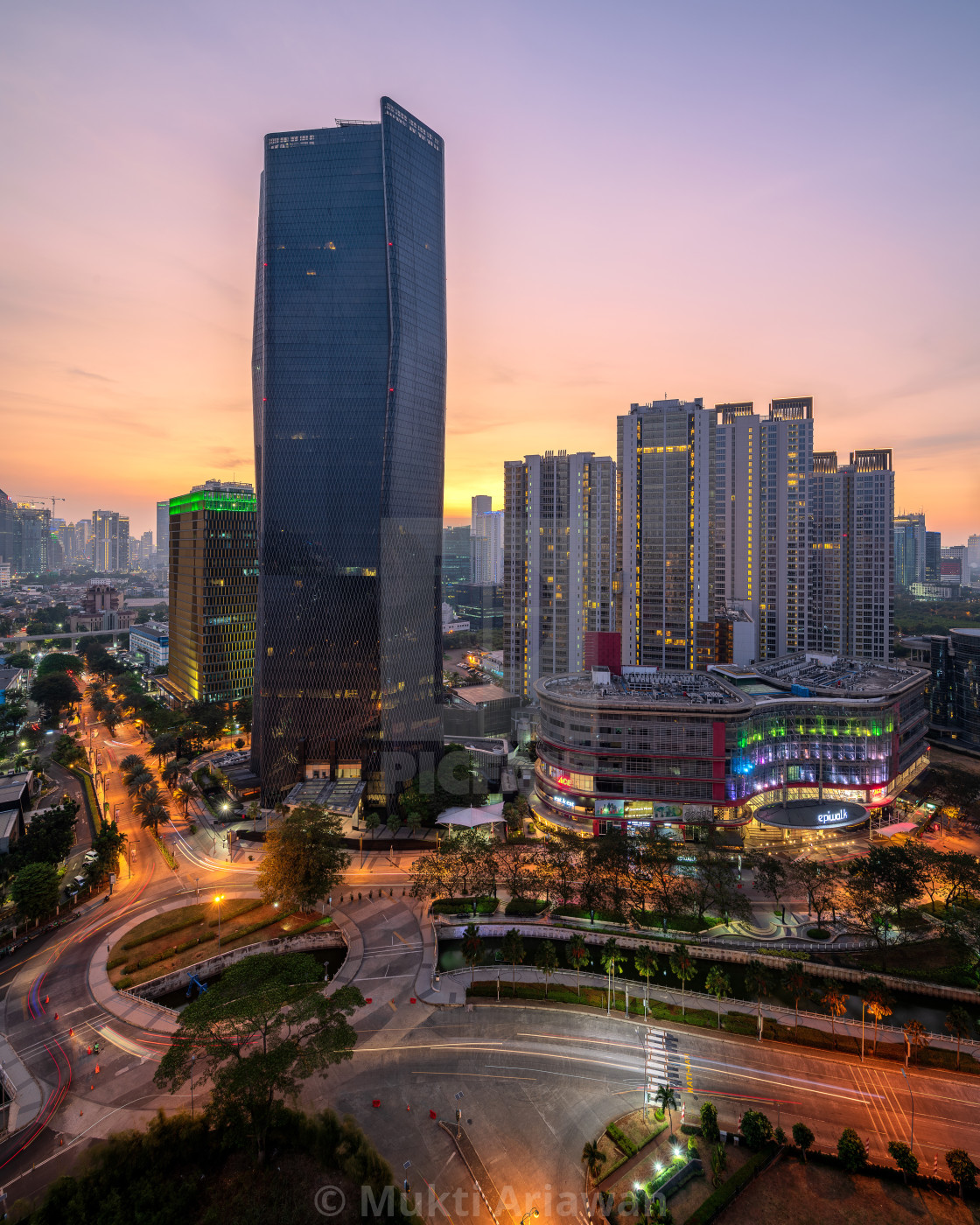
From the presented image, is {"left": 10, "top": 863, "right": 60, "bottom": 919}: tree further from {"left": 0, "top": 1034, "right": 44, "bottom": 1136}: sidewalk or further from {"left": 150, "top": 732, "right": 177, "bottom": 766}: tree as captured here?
{"left": 150, "top": 732, "right": 177, "bottom": 766}: tree

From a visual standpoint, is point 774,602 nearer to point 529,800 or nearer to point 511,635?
point 511,635

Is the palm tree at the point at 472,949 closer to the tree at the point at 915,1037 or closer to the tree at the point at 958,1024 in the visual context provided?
the tree at the point at 915,1037

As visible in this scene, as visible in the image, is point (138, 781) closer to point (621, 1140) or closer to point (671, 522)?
point (621, 1140)

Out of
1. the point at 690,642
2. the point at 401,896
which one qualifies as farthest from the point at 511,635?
the point at 401,896

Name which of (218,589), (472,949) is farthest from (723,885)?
(218,589)

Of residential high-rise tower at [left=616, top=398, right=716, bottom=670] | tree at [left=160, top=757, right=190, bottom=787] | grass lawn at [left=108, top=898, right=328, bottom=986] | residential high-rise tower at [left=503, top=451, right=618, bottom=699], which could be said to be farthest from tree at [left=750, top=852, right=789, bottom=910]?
tree at [left=160, top=757, right=190, bottom=787]

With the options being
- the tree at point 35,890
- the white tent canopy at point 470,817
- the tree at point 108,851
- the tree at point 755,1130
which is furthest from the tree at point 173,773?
the tree at point 755,1130
